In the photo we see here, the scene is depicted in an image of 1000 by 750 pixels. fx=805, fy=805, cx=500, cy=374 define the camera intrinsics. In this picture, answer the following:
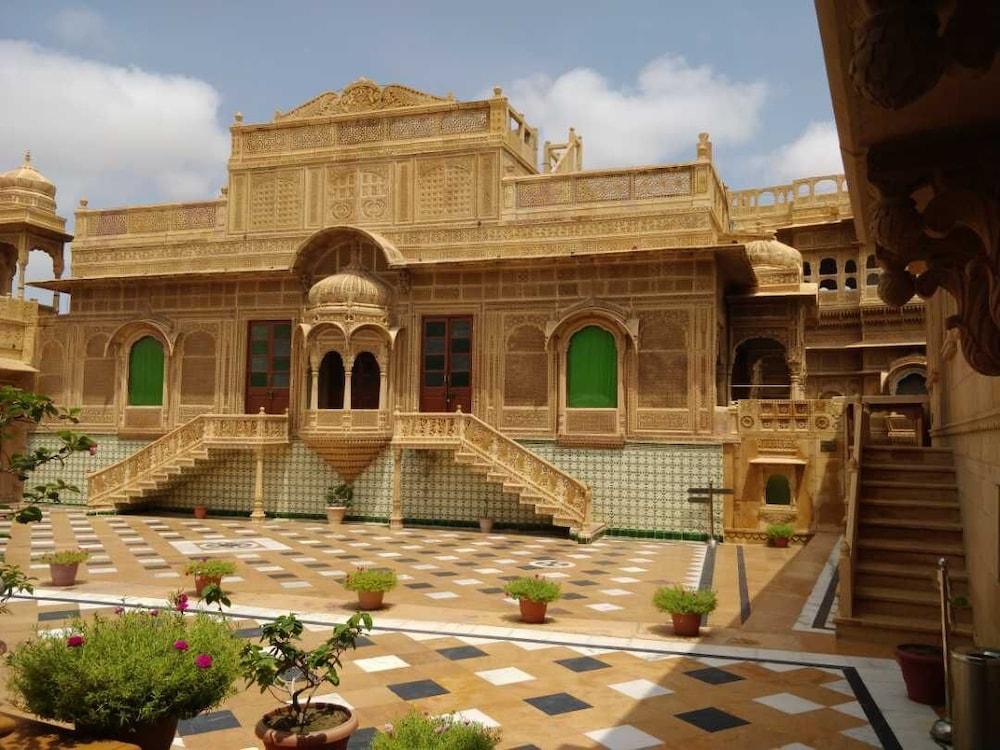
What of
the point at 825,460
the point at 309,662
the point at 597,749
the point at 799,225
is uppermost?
the point at 799,225

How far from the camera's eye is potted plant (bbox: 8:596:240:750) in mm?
3924

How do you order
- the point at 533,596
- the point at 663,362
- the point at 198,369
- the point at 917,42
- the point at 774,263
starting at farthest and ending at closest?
1. the point at 198,369
2. the point at 774,263
3. the point at 663,362
4. the point at 533,596
5. the point at 917,42

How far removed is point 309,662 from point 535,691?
2.45m

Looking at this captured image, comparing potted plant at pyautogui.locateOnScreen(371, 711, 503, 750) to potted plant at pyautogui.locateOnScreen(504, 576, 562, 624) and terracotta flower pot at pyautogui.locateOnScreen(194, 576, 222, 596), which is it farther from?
terracotta flower pot at pyautogui.locateOnScreen(194, 576, 222, 596)

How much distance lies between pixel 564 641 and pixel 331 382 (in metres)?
14.1

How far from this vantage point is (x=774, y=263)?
1945 centimetres

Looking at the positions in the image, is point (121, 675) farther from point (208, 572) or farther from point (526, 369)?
point (526, 369)

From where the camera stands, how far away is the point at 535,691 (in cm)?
637

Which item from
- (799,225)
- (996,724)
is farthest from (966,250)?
(799,225)

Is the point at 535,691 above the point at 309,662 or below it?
below

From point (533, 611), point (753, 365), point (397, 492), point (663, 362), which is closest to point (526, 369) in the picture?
point (663, 362)

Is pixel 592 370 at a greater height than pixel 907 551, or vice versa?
pixel 592 370

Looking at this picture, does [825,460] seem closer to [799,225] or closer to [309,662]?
[799,225]

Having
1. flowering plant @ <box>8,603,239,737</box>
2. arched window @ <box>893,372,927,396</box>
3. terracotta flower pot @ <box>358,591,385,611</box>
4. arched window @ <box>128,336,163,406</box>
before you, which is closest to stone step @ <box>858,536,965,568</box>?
terracotta flower pot @ <box>358,591,385,611</box>
